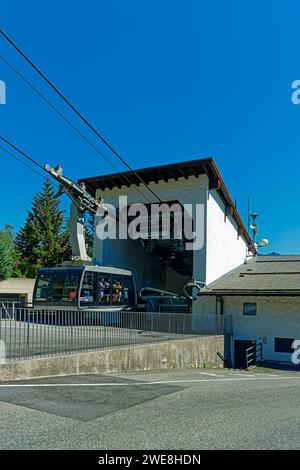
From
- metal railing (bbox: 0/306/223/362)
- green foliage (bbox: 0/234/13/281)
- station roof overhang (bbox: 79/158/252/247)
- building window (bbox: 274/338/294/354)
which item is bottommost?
building window (bbox: 274/338/294/354)

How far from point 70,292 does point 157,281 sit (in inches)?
625

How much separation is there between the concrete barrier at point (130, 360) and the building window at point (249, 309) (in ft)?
10.9

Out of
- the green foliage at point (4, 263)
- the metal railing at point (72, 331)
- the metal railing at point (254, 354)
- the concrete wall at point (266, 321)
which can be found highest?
the green foliage at point (4, 263)

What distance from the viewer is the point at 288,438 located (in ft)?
17.7

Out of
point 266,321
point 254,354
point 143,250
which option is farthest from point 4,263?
point 266,321

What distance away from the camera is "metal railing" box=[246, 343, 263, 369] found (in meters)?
22.4

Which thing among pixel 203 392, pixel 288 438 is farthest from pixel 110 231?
pixel 288 438

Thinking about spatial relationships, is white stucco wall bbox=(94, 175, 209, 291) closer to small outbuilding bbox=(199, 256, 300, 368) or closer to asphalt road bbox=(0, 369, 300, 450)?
small outbuilding bbox=(199, 256, 300, 368)

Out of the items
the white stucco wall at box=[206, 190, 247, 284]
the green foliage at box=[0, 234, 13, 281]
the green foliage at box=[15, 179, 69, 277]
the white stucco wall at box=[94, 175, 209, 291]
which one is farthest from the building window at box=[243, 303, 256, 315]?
the green foliage at box=[15, 179, 69, 277]

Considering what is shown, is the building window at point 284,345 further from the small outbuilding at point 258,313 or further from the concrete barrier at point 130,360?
the concrete barrier at point 130,360

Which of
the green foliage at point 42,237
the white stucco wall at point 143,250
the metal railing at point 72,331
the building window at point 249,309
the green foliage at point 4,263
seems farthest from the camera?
the green foliage at point 42,237

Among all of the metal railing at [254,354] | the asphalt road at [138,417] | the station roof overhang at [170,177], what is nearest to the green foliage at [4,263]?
the station roof overhang at [170,177]

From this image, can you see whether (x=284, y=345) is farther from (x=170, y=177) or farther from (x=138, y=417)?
(x=138, y=417)

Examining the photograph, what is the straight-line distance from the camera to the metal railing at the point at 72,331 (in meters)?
9.43
